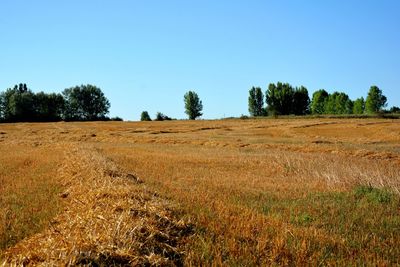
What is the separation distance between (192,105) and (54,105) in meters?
44.4

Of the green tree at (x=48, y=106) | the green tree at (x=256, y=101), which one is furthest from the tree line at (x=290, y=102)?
the green tree at (x=48, y=106)

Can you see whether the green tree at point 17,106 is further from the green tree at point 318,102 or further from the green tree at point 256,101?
the green tree at point 318,102

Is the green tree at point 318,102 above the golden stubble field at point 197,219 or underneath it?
above

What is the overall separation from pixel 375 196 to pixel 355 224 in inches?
122

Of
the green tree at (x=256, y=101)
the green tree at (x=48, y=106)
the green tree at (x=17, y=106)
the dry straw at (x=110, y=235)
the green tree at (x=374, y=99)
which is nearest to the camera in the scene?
the dry straw at (x=110, y=235)

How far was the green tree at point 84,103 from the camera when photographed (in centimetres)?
11500

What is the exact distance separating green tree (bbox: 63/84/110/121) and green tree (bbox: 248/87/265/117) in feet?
154

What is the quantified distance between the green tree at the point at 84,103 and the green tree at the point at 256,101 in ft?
154

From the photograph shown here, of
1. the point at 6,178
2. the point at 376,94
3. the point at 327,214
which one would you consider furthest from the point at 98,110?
the point at 327,214

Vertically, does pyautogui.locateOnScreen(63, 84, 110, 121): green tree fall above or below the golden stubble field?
above

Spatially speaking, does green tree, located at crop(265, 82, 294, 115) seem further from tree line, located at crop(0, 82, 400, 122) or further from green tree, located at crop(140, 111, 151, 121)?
green tree, located at crop(140, 111, 151, 121)

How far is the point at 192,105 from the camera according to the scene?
448 feet

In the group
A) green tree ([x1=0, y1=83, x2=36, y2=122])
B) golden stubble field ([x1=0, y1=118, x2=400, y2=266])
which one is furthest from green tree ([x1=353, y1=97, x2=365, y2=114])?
golden stubble field ([x1=0, y1=118, x2=400, y2=266])

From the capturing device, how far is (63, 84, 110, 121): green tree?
377ft
